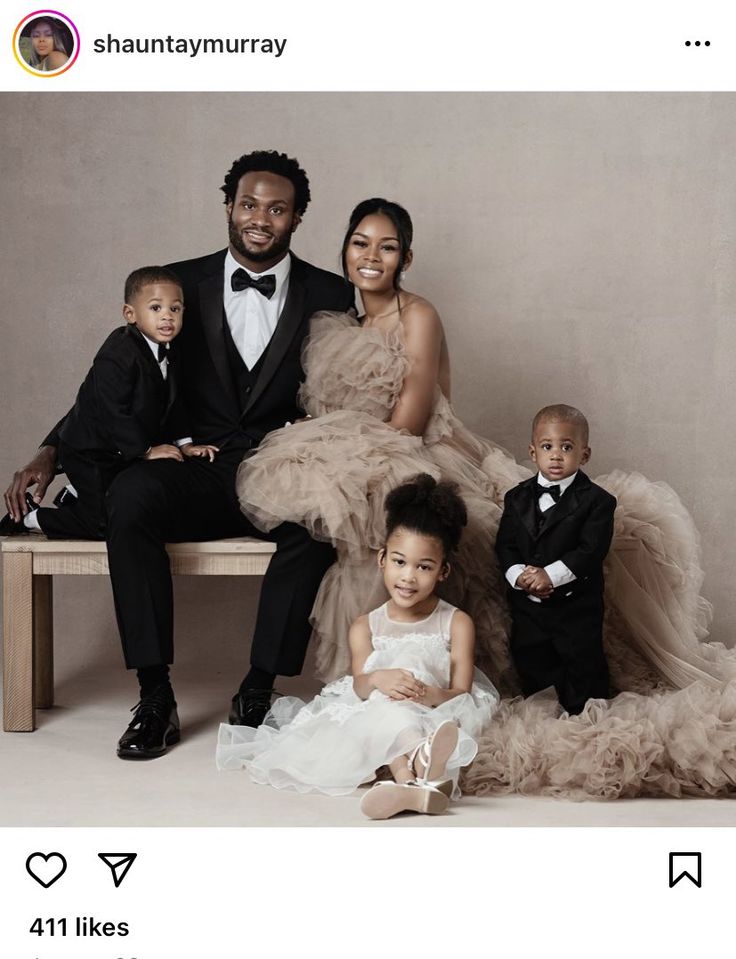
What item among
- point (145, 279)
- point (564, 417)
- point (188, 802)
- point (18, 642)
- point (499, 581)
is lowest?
point (188, 802)

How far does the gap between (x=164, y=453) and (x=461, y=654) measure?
105cm

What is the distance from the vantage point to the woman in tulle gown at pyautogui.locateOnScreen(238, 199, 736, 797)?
2988 mm

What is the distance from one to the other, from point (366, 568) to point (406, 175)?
5.89ft

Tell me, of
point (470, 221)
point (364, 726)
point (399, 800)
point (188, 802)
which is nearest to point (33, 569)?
point (188, 802)

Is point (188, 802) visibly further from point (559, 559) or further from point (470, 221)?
point (470, 221)

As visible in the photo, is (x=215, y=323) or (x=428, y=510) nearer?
(x=428, y=510)

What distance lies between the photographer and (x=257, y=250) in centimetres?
381

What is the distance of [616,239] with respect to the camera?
457cm

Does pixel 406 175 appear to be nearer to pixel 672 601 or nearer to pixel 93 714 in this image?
pixel 672 601

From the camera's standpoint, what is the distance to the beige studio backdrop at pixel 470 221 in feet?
14.9
